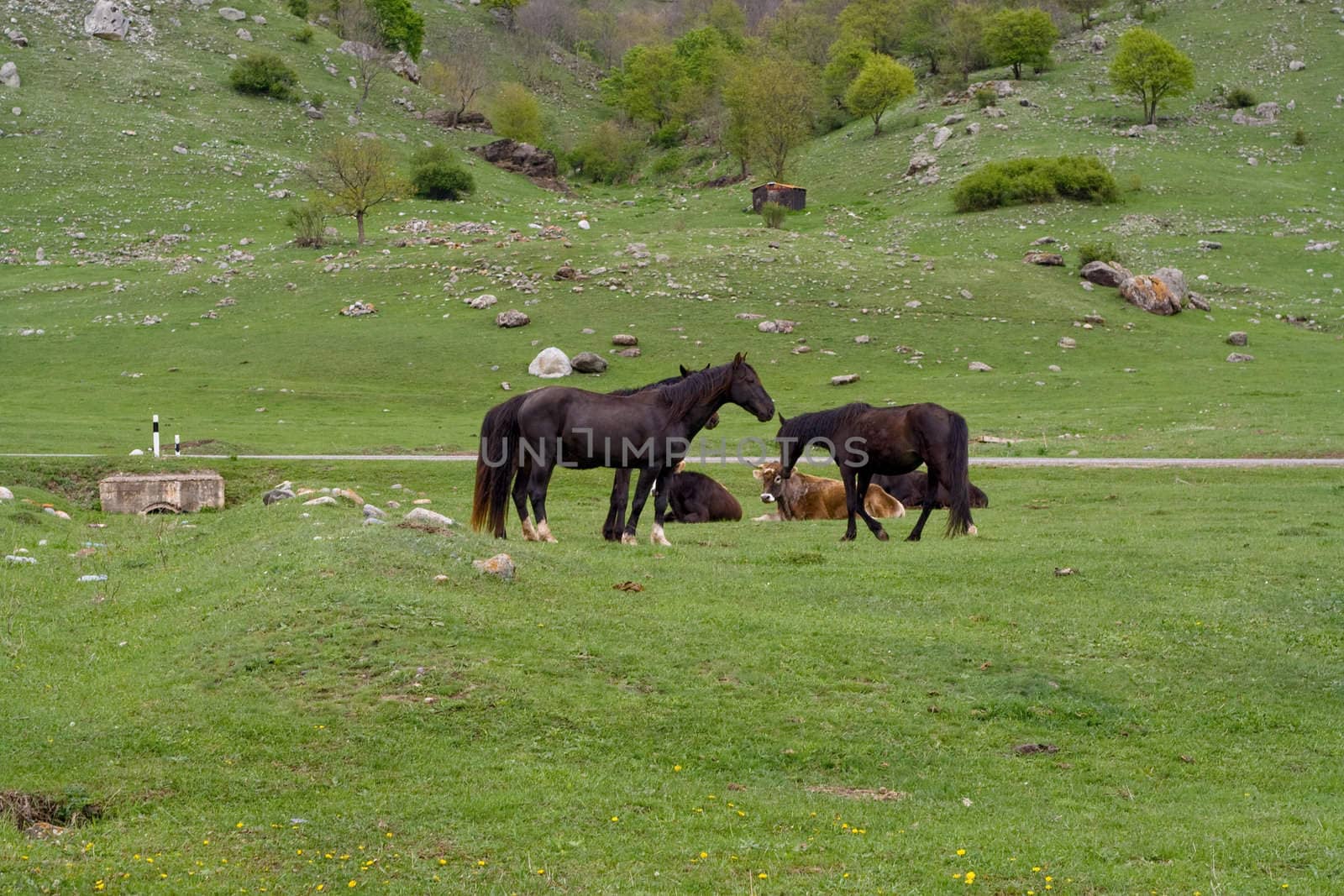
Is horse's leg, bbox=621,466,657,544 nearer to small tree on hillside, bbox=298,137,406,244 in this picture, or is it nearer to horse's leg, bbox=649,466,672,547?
horse's leg, bbox=649,466,672,547

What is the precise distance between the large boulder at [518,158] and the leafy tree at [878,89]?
2176 cm

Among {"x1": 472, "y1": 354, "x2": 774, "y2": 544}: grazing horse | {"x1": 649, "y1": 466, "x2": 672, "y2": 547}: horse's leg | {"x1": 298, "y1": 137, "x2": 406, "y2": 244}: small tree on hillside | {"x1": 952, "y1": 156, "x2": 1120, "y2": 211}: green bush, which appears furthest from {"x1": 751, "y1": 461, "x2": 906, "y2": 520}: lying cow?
{"x1": 952, "y1": 156, "x2": 1120, "y2": 211}: green bush

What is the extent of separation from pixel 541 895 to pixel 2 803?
3475 mm

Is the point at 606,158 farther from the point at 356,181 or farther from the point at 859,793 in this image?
the point at 859,793

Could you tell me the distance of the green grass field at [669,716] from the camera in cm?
782

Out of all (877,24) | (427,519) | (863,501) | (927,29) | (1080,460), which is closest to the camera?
(427,519)

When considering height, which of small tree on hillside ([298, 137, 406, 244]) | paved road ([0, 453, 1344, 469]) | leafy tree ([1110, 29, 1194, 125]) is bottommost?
paved road ([0, 453, 1344, 469])

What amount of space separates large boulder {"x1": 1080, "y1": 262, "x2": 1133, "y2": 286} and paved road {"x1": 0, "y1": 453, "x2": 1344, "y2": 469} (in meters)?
25.8

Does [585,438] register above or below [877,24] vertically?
below

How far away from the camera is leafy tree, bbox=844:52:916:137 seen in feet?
302

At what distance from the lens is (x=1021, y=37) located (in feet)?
298

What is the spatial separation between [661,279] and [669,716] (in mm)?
43885

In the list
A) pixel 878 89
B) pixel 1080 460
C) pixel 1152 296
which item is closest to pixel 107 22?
pixel 878 89

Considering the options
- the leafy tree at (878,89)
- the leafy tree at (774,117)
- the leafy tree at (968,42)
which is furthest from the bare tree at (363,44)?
the leafy tree at (968,42)
